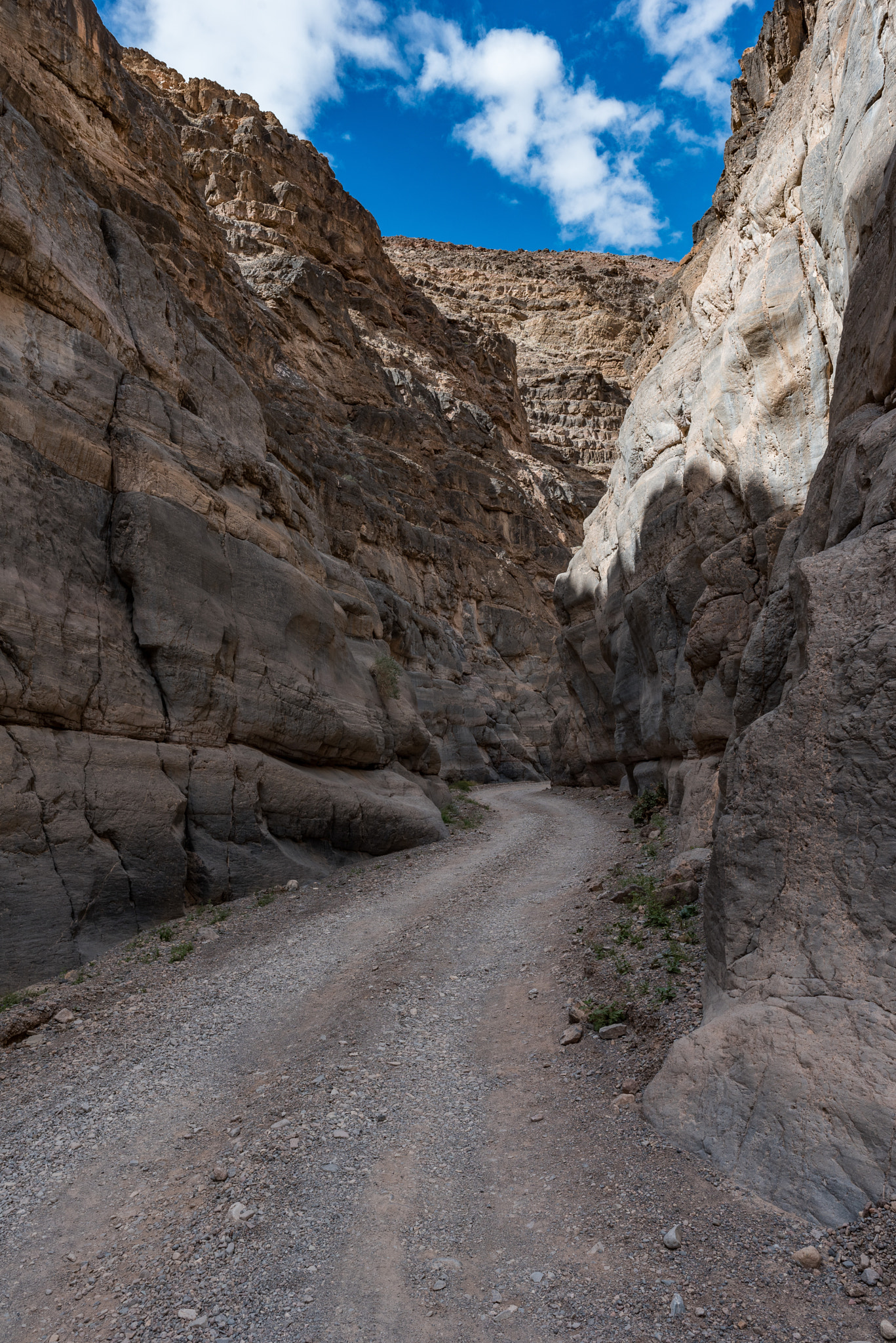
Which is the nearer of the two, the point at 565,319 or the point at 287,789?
the point at 287,789

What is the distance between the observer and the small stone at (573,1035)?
665 centimetres

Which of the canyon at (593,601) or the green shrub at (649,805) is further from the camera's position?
the green shrub at (649,805)

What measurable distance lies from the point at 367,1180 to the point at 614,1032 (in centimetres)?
282

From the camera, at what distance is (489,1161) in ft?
16.5

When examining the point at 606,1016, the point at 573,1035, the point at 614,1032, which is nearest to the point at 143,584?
the point at 573,1035

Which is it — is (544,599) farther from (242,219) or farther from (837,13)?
(837,13)

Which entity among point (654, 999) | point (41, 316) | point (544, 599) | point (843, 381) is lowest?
point (654, 999)

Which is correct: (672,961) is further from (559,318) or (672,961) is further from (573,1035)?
(559,318)

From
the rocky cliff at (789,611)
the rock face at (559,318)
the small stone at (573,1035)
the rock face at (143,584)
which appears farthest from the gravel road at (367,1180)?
the rock face at (559,318)

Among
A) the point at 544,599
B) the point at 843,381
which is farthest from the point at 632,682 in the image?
the point at 544,599

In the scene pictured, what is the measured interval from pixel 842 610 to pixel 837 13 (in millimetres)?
13158

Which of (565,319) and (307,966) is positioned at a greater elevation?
(565,319)

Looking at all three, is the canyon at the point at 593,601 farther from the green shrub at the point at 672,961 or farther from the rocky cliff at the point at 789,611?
the green shrub at the point at 672,961

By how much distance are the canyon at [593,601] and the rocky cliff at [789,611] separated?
0.12ft
